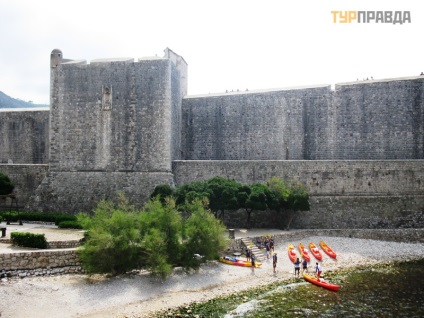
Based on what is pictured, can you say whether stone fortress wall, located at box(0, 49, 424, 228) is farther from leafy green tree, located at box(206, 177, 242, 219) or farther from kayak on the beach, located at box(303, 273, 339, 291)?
kayak on the beach, located at box(303, 273, 339, 291)

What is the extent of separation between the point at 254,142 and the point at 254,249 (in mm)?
9800

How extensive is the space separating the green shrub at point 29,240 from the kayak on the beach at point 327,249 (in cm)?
1208

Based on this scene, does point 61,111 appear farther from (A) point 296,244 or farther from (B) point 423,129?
(B) point 423,129

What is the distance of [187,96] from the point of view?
100 ft

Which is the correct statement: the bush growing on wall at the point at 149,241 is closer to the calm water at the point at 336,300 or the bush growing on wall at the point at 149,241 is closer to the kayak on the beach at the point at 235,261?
the kayak on the beach at the point at 235,261

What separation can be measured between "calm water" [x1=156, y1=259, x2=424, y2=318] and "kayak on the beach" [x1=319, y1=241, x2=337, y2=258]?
6.95ft

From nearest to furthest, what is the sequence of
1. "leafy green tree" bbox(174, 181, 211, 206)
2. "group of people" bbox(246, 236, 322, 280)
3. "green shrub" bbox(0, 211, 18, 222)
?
"group of people" bbox(246, 236, 322, 280)
"leafy green tree" bbox(174, 181, 211, 206)
"green shrub" bbox(0, 211, 18, 222)

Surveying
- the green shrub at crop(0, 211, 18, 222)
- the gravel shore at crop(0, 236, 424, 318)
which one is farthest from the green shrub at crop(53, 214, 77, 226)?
the gravel shore at crop(0, 236, 424, 318)

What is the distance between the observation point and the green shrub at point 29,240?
57.1 feet

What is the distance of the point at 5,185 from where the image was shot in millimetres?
24656

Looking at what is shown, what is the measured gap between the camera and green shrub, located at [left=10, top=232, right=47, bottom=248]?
1739 centimetres

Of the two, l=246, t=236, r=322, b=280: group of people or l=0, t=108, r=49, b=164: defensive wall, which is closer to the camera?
l=246, t=236, r=322, b=280: group of people

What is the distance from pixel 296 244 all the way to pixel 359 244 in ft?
10.1

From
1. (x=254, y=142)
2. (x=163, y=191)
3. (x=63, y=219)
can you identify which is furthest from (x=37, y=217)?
(x=254, y=142)
